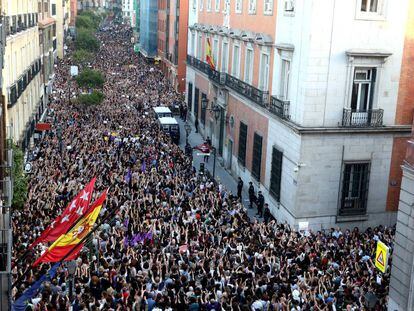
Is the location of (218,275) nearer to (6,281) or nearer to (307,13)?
(6,281)

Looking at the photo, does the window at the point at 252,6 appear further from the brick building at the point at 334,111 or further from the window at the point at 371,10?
the window at the point at 371,10

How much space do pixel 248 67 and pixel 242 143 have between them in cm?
443

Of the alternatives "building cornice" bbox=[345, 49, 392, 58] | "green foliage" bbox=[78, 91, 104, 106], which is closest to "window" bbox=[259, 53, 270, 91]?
"building cornice" bbox=[345, 49, 392, 58]

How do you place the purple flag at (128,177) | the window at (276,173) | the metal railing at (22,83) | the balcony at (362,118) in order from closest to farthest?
the balcony at (362,118), the window at (276,173), the purple flag at (128,177), the metal railing at (22,83)

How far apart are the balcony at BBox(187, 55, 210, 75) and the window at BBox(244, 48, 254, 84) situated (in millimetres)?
9006

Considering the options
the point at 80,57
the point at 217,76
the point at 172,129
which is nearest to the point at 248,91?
the point at 217,76

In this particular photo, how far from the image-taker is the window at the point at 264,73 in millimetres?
31442

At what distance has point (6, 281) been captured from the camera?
37.1ft

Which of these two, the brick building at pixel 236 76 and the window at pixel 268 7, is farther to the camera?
the brick building at pixel 236 76

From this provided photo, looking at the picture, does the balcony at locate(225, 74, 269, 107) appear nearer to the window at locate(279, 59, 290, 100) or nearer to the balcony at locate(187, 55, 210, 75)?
the window at locate(279, 59, 290, 100)

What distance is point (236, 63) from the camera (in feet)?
123

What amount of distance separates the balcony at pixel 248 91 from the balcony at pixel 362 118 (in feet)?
19.8

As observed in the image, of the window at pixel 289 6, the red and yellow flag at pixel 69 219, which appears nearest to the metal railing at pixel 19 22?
the window at pixel 289 6

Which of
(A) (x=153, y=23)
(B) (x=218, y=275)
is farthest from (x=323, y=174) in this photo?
(A) (x=153, y=23)
